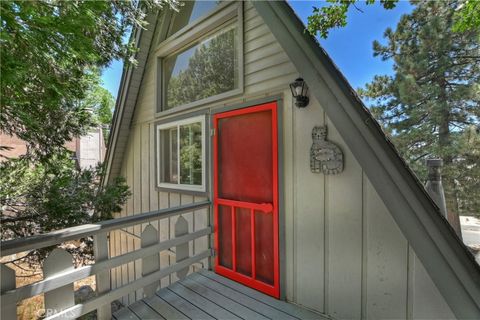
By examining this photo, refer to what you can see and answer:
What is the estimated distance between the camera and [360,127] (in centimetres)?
186

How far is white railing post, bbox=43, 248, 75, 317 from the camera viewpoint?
182 centimetres

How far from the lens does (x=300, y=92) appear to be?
242 centimetres

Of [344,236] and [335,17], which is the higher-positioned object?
[335,17]

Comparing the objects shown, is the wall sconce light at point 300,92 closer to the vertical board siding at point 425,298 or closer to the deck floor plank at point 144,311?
the vertical board siding at point 425,298

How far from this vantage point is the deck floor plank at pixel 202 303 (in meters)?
2.34

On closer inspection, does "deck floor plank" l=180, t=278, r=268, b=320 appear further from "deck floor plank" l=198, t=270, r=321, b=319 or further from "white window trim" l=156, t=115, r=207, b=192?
"white window trim" l=156, t=115, r=207, b=192

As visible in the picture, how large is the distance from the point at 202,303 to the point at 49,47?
271cm

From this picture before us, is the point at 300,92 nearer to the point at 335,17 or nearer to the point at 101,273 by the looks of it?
the point at 335,17

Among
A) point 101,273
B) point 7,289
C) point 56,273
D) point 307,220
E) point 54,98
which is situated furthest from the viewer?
point 54,98

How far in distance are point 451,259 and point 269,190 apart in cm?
159

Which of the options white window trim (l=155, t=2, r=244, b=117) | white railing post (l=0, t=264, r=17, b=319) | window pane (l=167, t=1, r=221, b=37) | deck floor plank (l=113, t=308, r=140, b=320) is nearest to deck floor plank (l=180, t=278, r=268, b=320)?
deck floor plank (l=113, t=308, r=140, b=320)

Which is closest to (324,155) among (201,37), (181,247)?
(181,247)

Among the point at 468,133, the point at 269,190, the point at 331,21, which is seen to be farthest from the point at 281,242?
the point at 468,133

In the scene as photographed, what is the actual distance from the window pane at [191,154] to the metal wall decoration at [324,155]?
1795mm
